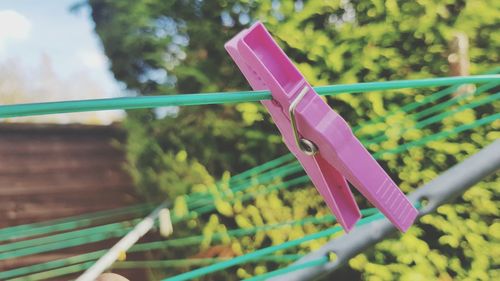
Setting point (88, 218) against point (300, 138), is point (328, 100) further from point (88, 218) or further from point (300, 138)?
point (88, 218)

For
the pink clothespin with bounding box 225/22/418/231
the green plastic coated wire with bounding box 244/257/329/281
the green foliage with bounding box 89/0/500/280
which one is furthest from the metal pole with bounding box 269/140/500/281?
the green foliage with bounding box 89/0/500/280

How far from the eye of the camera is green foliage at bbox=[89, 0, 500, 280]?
72.7 inches

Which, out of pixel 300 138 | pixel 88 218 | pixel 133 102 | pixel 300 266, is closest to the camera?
pixel 133 102

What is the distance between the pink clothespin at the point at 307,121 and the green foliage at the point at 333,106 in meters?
1.12

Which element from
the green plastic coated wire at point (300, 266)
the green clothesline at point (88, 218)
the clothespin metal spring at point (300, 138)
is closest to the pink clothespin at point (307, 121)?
the clothespin metal spring at point (300, 138)

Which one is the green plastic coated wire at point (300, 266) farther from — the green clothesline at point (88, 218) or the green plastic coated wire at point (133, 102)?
the green clothesline at point (88, 218)

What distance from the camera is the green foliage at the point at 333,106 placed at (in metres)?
1.85

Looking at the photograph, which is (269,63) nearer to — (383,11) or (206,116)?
(383,11)

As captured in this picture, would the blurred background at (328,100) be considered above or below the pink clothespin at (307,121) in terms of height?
below

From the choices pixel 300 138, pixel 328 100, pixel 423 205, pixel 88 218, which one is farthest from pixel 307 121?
pixel 88 218

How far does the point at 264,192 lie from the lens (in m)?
2.18

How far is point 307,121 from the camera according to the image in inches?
28.1

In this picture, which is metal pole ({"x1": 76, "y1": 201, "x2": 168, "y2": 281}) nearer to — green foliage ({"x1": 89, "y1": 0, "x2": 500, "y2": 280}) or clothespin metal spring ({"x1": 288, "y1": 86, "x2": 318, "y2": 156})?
green foliage ({"x1": 89, "y1": 0, "x2": 500, "y2": 280})

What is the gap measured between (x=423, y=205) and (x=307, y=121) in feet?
1.75
